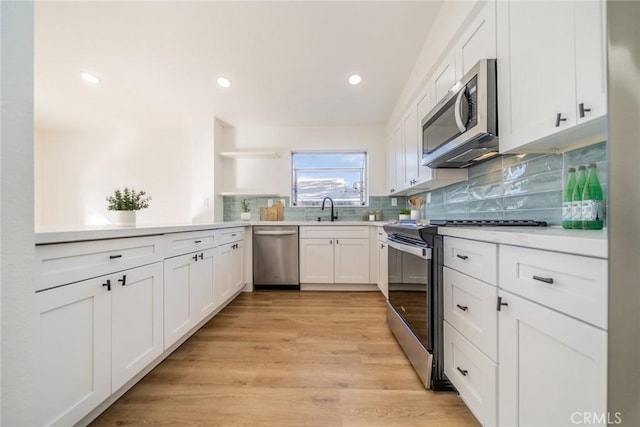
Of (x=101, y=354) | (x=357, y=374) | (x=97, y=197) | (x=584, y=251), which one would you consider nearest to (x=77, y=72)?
(x=97, y=197)

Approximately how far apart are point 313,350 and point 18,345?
154 centimetres

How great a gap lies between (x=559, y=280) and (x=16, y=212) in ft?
4.77

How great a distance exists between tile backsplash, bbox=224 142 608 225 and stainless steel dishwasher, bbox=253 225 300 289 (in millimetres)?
1844

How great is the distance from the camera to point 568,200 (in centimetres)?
108

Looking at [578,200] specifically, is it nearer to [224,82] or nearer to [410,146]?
[410,146]

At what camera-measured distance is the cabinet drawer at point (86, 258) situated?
0.87 m

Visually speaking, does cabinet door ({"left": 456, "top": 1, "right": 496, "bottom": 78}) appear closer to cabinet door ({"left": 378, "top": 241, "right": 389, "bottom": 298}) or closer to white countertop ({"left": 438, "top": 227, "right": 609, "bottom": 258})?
white countertop ({"left": 438, "top": 227, "right": 609, "bottom": 258})

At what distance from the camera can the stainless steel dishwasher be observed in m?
3.28

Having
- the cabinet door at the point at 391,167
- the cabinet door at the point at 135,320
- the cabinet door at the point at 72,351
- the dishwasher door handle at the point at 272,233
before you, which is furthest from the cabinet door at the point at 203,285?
the cabinet door at the point at 391,167

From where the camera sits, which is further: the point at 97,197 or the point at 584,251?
the point at 97,197

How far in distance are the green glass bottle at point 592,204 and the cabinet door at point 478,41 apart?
778 mm

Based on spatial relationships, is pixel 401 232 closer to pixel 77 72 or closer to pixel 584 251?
pixel 584 251

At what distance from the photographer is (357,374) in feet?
4.85

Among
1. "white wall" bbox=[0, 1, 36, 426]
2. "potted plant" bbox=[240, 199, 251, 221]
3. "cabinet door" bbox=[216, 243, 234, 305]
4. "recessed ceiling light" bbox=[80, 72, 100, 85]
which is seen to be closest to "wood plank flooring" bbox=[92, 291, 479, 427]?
"cabinet door" bbox=[216, 243, 234, 305]
